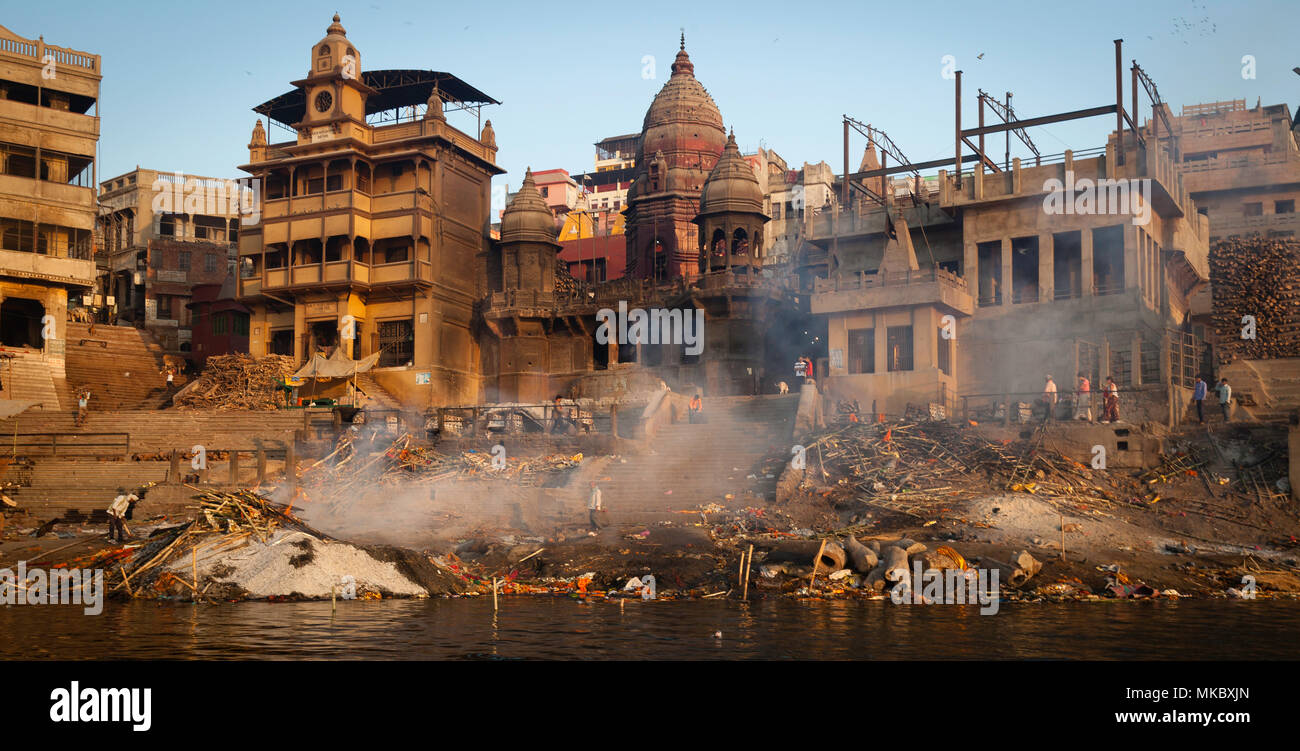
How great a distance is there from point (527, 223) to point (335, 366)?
10.4 metres

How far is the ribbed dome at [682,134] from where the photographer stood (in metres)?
55.9

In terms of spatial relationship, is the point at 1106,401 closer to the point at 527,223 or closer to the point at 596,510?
the point at 596,510

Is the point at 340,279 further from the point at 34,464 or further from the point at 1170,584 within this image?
the point at 1170,584

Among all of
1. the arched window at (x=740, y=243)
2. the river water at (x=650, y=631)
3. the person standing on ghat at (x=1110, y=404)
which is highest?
the arched window at (x=740, y=243)

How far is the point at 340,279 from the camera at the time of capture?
46219mm

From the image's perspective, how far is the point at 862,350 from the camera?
34.8m

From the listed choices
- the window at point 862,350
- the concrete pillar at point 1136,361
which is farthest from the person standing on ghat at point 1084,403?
the window at point 862,350

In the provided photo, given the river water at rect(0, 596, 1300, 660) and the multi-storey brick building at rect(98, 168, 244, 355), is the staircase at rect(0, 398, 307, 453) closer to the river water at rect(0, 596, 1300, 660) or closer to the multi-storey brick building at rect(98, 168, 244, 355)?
the river water at rect(0, 596, 1300, 660)

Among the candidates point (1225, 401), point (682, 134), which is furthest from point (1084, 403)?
point (682, 134)

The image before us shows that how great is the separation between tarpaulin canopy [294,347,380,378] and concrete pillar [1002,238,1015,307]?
80.6 feet

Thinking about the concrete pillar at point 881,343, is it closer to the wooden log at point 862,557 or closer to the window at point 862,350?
the window at point 862,350

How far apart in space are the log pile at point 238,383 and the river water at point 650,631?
26.6 metres

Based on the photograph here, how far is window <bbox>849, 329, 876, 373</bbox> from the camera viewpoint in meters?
34.6

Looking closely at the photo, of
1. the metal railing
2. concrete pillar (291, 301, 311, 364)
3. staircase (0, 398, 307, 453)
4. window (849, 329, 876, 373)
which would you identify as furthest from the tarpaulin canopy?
window (849, 329, 876, 373)
